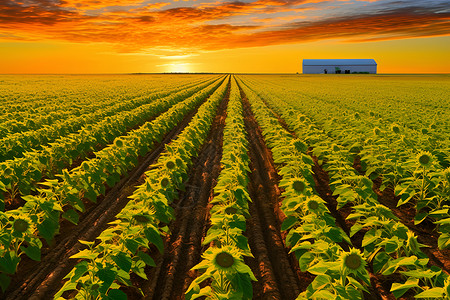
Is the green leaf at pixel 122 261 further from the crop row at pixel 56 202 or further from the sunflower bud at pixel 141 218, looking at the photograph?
the crop row at pixel 56 202

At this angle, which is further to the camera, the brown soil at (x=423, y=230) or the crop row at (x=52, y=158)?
the crop row at (x=52, y=158)

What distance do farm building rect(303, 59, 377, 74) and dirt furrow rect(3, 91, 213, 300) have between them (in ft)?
416

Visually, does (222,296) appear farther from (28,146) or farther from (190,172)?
(28,146)

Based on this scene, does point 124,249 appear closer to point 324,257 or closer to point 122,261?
point 122,261

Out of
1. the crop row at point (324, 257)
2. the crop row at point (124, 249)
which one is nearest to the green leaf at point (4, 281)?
the crop row at point (124, 249)

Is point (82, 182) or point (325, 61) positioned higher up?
point (325, 61)

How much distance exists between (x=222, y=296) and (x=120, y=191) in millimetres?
5841

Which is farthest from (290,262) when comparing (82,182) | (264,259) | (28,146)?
(28,146)

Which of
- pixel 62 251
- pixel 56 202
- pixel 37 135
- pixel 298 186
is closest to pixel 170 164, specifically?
pixel 56 202

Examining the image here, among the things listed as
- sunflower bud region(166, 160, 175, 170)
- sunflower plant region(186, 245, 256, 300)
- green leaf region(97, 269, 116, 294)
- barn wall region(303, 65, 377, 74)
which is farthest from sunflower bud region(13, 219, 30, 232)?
barn wall region(303, 65, 377, 74)

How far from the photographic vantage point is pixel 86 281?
136 inches

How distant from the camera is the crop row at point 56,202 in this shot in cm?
455

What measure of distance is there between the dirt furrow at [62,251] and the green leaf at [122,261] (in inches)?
68.8

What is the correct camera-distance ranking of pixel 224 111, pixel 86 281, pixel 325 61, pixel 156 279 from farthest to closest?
pixel 325 61
pixel 224 111
pixel 156 279
pixel 86 281
